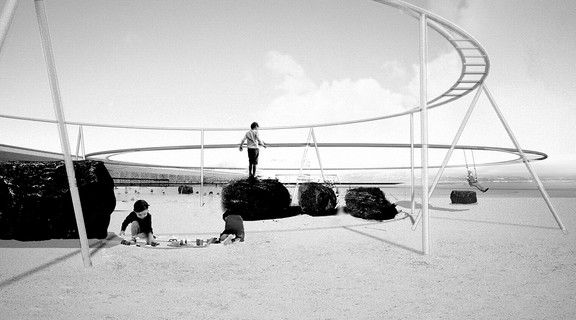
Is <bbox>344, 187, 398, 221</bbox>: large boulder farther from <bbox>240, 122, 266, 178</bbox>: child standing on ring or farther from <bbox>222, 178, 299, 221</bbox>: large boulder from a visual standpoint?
<bbox>240, 122, 266, 178</bbox>: child standing on ring

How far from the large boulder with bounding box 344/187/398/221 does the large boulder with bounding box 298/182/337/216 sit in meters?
0.52

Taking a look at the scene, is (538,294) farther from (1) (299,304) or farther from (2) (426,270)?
(1) (299,304)

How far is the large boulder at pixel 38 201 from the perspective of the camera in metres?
4.19

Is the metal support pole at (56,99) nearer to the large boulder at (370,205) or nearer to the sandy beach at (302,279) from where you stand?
the sandy beach at (302,279)

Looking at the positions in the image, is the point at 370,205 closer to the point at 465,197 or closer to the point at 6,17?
the point at 465,197

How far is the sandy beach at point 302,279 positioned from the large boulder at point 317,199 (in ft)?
9.50

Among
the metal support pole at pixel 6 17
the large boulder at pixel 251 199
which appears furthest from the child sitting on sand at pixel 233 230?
the metal support pole at pixel 6 17

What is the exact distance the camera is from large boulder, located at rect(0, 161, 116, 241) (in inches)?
165

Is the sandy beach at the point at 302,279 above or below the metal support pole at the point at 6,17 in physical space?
below

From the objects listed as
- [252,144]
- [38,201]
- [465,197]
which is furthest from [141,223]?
[465,197]

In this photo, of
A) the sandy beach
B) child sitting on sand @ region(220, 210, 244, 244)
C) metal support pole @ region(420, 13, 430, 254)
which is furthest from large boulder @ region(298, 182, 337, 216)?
metal support pole @ region(420, 13, 430, 254)

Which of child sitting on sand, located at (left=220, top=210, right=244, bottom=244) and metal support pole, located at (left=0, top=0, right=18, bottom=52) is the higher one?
metal support pole, located at (left=0, top=0, right=18, bottom=52)

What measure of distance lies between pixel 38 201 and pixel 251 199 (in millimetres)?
3744

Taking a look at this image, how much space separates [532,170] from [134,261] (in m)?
5.84
